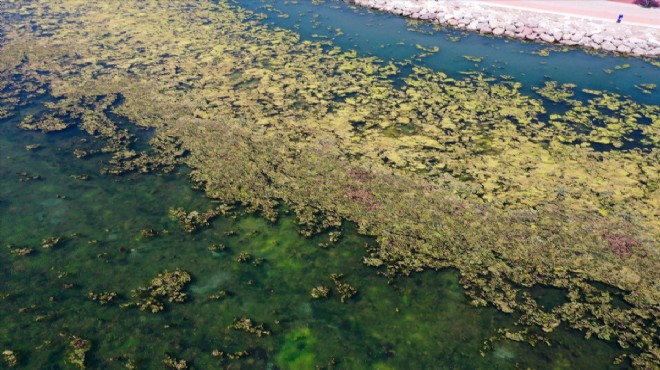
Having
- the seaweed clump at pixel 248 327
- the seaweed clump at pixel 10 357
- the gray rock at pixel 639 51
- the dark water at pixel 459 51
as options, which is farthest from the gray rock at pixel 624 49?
the seaweed clump at pixel 10 357

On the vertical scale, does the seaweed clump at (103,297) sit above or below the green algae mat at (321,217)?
below

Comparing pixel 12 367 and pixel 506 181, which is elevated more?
pixel 506 181

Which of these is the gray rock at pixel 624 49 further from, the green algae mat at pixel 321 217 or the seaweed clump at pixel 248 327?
the seaweed clump at pixel 248 327

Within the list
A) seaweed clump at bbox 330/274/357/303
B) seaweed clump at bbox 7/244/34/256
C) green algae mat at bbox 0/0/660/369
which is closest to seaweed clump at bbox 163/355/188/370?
green algae mat at bbox 0/0/660/369

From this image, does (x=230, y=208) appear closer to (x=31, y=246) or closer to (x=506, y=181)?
(x=31, y=246)

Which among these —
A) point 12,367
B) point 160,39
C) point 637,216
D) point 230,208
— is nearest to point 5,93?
point 160,39

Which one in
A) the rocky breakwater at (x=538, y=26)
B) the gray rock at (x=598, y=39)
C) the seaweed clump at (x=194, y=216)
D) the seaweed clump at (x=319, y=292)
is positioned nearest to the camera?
the seaweed clump at (x=319, y=292)

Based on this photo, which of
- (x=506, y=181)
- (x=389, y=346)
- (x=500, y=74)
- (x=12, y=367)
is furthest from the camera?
(x=500, y=74)
